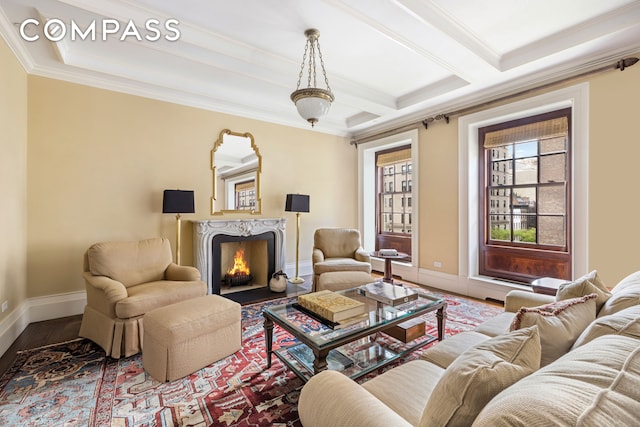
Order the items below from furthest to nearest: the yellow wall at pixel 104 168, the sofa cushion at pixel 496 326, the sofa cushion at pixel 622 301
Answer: the yellow wall at pixel 104 168 < the sofa cushion at pixel 496 326 < the sofa cushion at pixel 622 301

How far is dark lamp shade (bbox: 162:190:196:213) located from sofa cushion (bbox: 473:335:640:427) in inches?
145

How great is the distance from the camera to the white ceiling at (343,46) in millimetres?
2381

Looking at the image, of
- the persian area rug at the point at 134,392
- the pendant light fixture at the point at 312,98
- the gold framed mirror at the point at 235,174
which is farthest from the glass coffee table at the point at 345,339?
the gold framed mirror at the point at 235,174

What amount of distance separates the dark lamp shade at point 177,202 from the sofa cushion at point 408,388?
10.3 feet

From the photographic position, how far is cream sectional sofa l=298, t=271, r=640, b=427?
554 millimetres

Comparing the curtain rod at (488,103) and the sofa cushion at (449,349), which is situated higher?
the curtain rod at (488,103)

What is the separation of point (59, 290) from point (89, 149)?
5.51 feet

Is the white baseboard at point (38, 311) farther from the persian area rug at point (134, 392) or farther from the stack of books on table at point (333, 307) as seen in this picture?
the stack of books on table at point (333, 307)

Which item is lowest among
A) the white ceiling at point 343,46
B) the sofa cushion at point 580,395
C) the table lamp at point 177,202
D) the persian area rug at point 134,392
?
the persian area rug at point 134,392

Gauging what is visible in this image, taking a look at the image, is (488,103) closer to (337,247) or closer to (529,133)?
(529,133)

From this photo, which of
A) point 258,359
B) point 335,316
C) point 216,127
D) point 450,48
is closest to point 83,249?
point 216,127

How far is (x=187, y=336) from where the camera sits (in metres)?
2.04

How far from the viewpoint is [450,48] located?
2818 mm

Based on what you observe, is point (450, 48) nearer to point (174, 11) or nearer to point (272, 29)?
point (272, 29)
